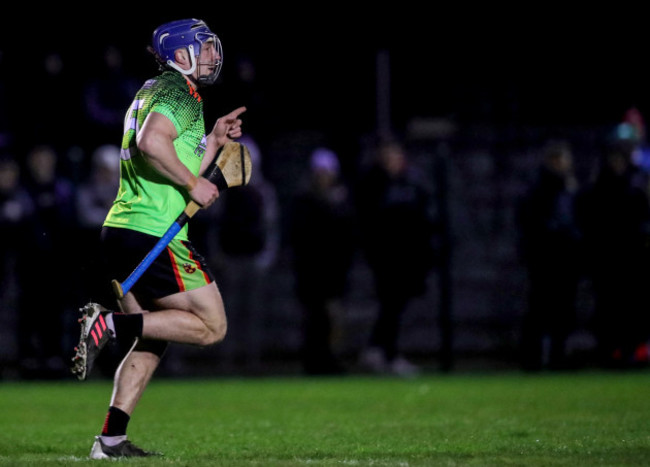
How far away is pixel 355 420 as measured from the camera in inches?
364

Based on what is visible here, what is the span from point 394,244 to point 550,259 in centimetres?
170

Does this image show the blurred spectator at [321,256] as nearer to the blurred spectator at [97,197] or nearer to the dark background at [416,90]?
the dark background at [416,90]

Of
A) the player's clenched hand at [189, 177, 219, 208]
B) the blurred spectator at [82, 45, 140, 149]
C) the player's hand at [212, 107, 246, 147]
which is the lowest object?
the player's clenched hand at [189, 177, 219, 208]

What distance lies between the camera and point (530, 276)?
47.3 ft

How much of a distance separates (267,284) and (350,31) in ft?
12.4

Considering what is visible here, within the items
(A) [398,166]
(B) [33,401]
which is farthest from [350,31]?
(B) [33,401]

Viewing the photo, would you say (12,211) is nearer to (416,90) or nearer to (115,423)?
(416,90)

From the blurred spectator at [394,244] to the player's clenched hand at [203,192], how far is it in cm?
727

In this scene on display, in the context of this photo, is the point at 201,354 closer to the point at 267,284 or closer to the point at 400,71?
the point at 267,284

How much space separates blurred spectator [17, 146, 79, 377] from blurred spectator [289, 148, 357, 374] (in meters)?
2.49

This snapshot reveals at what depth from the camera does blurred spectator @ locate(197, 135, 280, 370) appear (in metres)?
14.4

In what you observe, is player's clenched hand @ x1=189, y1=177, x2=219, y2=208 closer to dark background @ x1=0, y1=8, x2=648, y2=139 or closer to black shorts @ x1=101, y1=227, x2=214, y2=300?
black shorts @ x1=101, y1=227, x2=214, y2=300

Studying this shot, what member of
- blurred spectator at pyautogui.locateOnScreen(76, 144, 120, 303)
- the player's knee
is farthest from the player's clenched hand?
blurred spectator at pyautogui.locateOnScreen(76, 144, 120, 303)

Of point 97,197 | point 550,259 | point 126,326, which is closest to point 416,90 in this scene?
point 550,259
